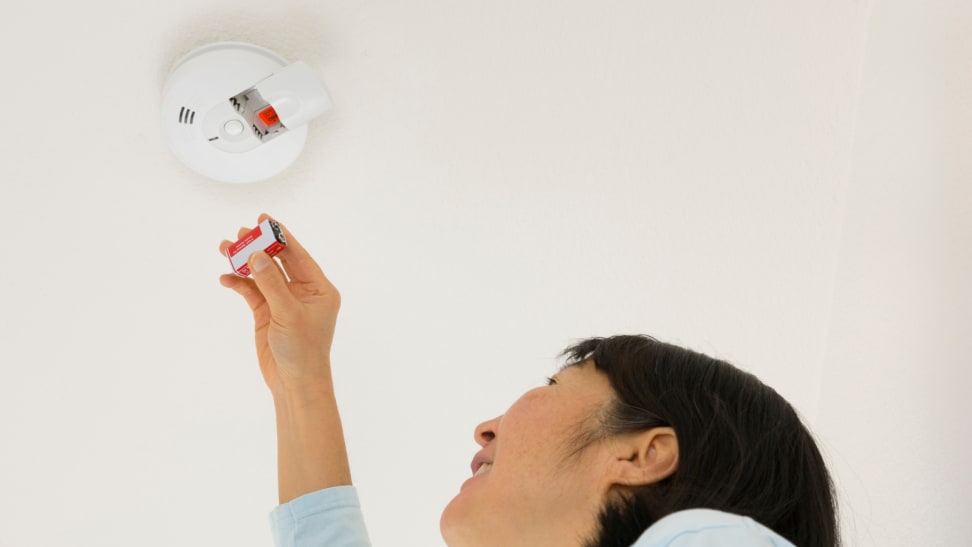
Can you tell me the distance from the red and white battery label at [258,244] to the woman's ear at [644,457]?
1.32 ft

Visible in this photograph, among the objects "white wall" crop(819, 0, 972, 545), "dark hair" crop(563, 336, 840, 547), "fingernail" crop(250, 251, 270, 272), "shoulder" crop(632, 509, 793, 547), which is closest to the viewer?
"shoulder" crop(632, 509, 793, 547)

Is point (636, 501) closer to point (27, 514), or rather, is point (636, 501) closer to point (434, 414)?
point (434, 414)

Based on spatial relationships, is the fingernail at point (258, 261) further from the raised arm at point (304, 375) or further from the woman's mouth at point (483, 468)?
the woman's mouth at point (483, 468)

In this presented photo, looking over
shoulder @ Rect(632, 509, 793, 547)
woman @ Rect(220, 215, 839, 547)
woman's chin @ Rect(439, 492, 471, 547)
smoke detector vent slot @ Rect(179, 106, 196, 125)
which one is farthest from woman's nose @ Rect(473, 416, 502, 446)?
smoke detector vent slot @ Rect(179, 106, 196, 125)

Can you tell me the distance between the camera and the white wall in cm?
106

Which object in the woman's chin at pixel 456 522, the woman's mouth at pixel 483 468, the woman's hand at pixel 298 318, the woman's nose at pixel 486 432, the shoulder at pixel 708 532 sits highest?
the woman's hand at pixel 298 318

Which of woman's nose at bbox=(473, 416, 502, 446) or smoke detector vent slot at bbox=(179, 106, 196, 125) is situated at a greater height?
smoke detector vent slot at bbox=(179, 106, 196, 125)

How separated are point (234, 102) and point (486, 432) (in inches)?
18.2

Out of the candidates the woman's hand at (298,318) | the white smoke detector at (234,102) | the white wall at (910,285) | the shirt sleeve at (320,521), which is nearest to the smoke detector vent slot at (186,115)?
the white smoke detector at (234,102)

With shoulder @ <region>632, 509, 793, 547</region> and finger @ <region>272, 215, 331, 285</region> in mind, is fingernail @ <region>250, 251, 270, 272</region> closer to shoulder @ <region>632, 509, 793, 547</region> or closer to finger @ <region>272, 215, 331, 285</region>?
finger @ <region>272, 215, 331, 285</region>

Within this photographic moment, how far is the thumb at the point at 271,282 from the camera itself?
0.94 meters

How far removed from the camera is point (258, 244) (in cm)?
96

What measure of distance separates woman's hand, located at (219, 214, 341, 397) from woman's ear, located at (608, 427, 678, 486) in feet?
1.20

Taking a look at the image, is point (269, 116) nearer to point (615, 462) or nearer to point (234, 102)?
point (234, 102)
